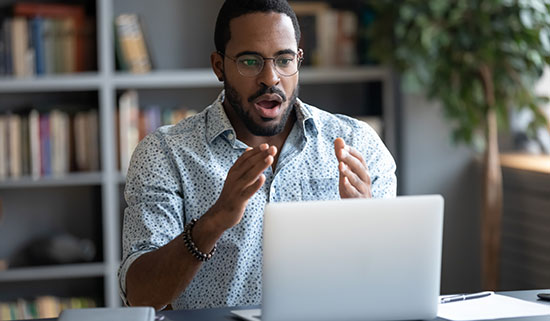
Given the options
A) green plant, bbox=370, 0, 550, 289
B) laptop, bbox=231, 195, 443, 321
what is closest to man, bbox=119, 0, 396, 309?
laptop, bbox=231, 195, 443, 321

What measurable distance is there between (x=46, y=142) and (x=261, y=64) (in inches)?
68.5

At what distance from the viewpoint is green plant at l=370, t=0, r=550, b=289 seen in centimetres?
289

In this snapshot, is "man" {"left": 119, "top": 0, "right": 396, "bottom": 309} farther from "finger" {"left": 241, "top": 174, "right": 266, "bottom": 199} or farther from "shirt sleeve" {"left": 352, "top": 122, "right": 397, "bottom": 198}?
"finger" {"left": 241, "top": 174, "right": 266, "bottom": 199}

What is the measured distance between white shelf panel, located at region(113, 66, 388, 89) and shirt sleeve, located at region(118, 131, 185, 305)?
1.49 m

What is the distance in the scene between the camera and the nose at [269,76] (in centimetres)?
173

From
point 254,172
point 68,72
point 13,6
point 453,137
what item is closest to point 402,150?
point 453,137

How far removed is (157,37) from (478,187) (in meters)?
1.49

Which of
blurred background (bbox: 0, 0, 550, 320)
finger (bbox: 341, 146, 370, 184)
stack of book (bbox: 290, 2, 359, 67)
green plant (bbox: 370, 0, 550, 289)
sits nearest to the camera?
finger (bbox: 341, 146, 370, 184)

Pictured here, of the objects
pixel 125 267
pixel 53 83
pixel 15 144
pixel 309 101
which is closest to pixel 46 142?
pixel 15 144

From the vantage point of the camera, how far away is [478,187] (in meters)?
3.53

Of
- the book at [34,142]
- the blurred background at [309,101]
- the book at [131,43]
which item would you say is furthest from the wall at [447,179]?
the book at [34,142]

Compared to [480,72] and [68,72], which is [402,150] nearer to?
[480,72]

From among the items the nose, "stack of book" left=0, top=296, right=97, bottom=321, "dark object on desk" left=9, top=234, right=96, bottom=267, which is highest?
the nose

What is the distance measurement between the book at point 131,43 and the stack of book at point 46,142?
0.25m
